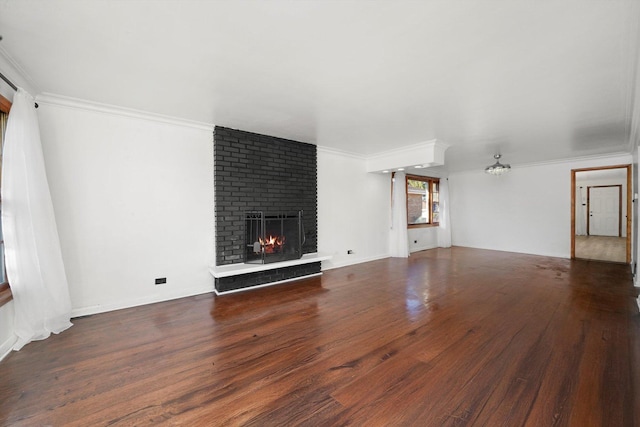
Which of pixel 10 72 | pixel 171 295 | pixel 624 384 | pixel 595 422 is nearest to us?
pixel 595 422

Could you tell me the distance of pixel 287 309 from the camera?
3.16 meters

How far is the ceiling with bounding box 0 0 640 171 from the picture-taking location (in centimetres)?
163

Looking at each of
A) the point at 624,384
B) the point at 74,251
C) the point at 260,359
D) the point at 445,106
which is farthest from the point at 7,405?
the point at 445,106

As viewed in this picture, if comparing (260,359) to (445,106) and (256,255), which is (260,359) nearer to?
(256,255)

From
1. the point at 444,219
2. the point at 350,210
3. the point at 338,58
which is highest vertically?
the point at 338,58

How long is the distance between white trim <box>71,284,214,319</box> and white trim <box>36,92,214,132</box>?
2.38 m

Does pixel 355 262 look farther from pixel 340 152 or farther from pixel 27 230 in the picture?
pixel 27 230

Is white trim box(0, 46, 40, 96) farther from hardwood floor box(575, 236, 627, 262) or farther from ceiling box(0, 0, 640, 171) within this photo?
hardwood floor box(575, 236, 627, 262)

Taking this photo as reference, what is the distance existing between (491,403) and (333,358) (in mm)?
1093

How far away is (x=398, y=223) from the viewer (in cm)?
659

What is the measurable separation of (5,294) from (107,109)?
7.16ft

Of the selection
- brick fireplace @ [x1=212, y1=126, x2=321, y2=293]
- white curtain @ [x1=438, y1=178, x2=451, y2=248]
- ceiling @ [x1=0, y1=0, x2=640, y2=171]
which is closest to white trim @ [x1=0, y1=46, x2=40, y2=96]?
ceiling @ [x1=0, y1=0, x2=640, y2=171]

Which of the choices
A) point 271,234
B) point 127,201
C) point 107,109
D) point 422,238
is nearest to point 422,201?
point 422,238

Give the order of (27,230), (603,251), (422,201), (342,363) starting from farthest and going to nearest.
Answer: (422,201) → (603,251) → (27,230) → (342,363)
